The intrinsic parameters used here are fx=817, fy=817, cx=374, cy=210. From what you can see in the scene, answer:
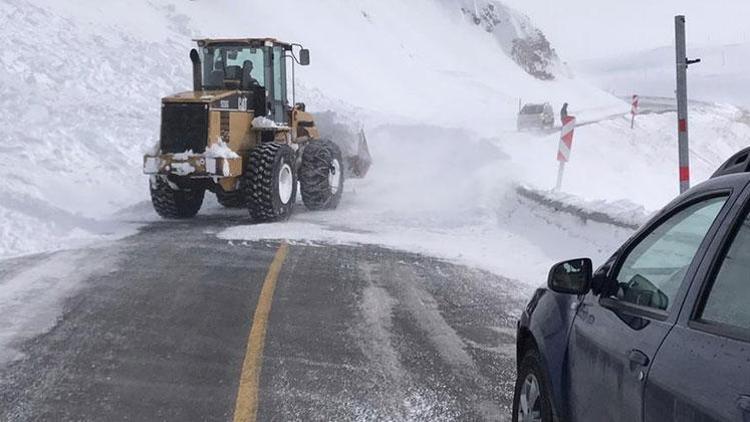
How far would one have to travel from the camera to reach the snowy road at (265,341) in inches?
205

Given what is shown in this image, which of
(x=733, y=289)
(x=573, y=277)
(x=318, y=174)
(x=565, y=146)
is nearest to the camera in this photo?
(x=733, y=289)

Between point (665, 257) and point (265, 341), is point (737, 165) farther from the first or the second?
point (265, 341)

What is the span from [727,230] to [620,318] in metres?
0.69

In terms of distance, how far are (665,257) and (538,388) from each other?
963 millimetres

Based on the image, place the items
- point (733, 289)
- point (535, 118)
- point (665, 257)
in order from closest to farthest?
1. point (733, 289)
2. point (665, 257)
3. point (535, 118)

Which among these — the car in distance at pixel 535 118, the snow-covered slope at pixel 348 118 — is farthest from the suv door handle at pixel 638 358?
the car in distance at pixel 535 118

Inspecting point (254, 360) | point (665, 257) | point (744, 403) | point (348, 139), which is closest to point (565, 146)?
point (348, 139)

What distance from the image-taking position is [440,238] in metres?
12.8

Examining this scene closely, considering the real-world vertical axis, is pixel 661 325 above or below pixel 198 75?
below

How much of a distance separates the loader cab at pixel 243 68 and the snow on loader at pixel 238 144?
17 mm

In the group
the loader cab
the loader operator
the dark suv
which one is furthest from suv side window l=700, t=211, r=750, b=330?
the loader operator

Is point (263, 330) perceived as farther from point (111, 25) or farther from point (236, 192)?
point (111, 25)

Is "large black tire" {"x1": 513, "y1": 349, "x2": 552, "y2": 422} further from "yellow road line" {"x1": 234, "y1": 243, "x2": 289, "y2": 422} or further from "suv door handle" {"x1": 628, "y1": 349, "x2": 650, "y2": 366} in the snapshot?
"yellow road line" {"x1": 234, "y1": 243, "x2": 289, "y2": 422}

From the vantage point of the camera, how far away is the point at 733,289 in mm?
2480
